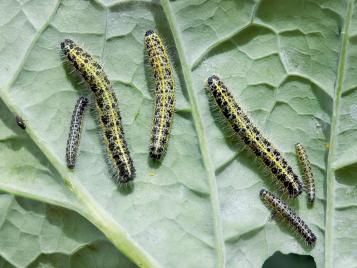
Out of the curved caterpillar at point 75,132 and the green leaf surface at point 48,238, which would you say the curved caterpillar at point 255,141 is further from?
the green leaf surface at point 48,238

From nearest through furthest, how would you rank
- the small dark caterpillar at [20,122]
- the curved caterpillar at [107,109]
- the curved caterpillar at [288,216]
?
the small dark caterpillar at [20,122]
the curved caterpillar at [107,109]
the curved caterpillar at [288,216]

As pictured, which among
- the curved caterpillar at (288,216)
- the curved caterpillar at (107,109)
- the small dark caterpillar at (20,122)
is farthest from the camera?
the curved caterpillar at (288,216)

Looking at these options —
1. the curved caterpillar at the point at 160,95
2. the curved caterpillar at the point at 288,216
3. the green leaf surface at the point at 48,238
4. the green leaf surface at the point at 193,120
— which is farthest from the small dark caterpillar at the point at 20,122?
the curved caterpillar at the point at 288,216

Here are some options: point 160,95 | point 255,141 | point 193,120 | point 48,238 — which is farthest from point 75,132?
point 255,141

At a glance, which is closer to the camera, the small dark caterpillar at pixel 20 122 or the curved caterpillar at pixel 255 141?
the small dark caterpillar at pixel 20 122

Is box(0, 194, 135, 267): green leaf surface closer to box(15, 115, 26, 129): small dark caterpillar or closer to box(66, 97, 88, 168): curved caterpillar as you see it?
box(66, 97, 88, 168): curved caterpillar

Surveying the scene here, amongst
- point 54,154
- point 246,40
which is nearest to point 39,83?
point 54,154

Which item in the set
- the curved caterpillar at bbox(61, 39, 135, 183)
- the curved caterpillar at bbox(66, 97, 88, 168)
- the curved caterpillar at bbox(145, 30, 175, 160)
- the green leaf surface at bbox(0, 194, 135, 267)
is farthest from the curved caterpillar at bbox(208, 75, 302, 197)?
the green leaf surface at bbox(0, 194, 135, 267)

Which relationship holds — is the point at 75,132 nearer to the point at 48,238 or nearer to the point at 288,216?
the point at 48,238
